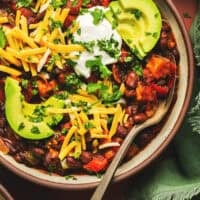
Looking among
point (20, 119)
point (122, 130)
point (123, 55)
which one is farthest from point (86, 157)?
point (123, 55)

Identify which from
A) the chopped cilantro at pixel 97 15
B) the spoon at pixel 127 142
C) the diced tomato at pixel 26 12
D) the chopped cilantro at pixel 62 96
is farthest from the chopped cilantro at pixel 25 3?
the spoon at pixel 127 142

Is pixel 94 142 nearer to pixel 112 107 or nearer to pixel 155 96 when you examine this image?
pixel 112 107

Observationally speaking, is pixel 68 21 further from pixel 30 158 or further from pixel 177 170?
pixel 177 170

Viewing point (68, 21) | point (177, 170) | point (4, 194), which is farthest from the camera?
point (177, 170)

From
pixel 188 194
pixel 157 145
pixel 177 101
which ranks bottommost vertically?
pixel 188 194

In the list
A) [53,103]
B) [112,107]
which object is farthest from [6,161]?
[112,107]

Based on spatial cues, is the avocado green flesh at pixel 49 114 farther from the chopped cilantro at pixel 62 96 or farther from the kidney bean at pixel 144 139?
the kidney bean at pixel 144 139
